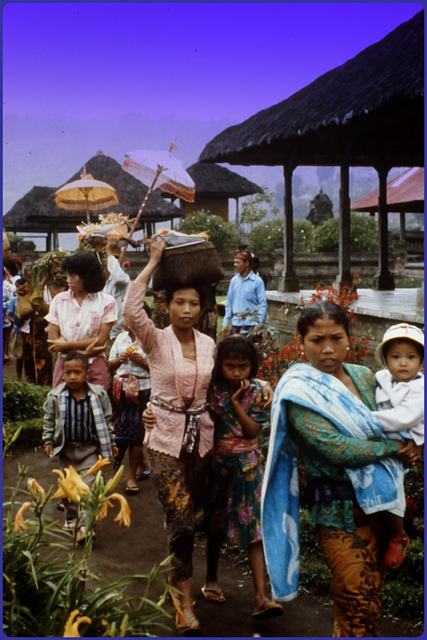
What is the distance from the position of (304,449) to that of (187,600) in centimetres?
114

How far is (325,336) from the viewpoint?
2.96 meters

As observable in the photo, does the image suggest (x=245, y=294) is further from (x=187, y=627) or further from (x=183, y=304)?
Result: (x=187, y=627)

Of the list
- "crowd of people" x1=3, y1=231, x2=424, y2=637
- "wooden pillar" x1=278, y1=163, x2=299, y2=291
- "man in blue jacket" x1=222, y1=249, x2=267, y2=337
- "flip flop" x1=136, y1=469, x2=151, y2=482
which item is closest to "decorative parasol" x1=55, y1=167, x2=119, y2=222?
"wooden pillar" x1=278, y1=163, x2=299, y2=291

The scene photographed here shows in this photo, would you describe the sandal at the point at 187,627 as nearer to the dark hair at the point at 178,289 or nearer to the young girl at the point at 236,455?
the young girl at the point at 236,455

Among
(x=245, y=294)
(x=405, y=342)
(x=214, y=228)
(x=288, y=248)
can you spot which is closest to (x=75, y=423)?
(x=405, y=342)

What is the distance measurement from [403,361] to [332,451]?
504 millimetres

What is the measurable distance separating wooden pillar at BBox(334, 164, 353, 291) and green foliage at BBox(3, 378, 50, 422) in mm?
5393

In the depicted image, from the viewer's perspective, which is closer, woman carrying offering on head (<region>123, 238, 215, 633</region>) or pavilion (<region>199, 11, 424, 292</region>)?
woman carrying offering on head (<region>123, 238, 215, 633</region>)

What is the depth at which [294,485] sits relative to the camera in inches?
121

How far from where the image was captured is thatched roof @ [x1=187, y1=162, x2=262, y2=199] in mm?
36938

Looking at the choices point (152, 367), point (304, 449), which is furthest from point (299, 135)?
point (304, 449)

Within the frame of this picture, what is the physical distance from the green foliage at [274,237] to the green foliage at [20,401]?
18.8 m

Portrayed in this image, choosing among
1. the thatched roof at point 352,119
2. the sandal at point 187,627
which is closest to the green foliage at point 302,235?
the thatched roof at point 352,119

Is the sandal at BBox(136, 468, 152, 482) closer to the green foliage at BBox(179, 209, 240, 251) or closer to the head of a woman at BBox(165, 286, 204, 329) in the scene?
the head of a woman at BBox(165, 286, 204, 329)
